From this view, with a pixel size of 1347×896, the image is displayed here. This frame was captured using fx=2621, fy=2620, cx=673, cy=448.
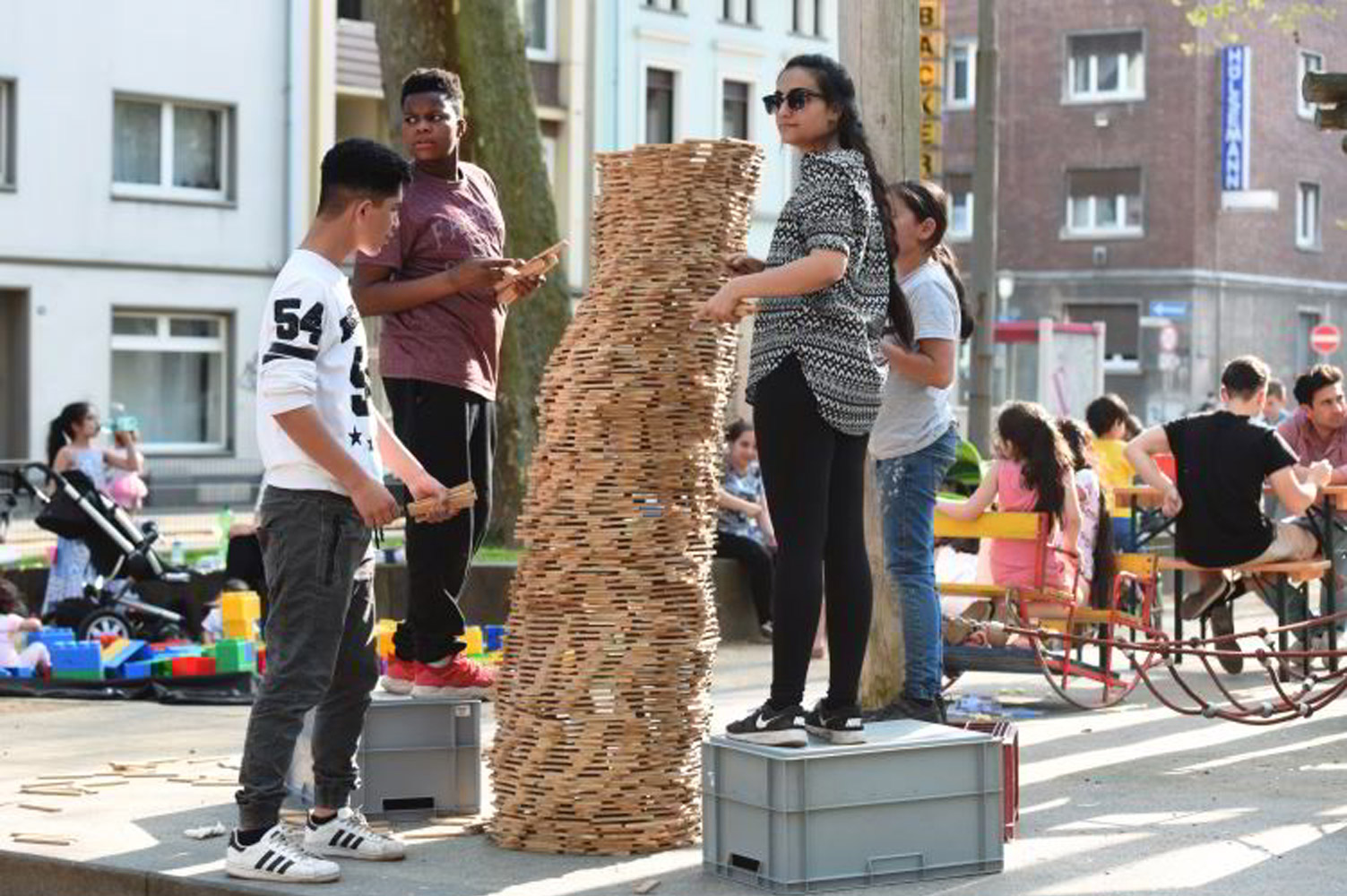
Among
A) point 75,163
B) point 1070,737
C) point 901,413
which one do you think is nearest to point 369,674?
point 901,413

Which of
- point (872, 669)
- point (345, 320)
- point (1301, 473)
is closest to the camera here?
point (345, 320)

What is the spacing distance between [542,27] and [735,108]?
6071 mm

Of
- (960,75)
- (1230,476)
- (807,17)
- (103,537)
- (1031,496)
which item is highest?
(960,75)

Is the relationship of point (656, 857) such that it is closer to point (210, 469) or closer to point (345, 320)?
point (345, 320)

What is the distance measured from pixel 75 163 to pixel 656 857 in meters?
30.3

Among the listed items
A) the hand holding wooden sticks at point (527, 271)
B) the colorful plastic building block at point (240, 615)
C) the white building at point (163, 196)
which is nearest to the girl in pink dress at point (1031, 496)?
the colorful plastic building block at point (240, 615)

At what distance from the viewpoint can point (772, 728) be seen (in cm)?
735

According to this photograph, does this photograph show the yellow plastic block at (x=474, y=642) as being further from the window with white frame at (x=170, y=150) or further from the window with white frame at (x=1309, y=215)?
the window with white frame at (x=1309, y=215)

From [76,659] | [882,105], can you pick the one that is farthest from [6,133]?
[882,105]

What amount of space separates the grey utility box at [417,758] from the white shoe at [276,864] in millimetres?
1060

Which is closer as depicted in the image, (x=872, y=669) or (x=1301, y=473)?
(x=872, y=669)

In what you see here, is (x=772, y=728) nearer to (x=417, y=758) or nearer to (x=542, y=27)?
(x=417, y=758)

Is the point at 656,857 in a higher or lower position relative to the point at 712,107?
lower

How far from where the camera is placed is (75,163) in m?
36.5
